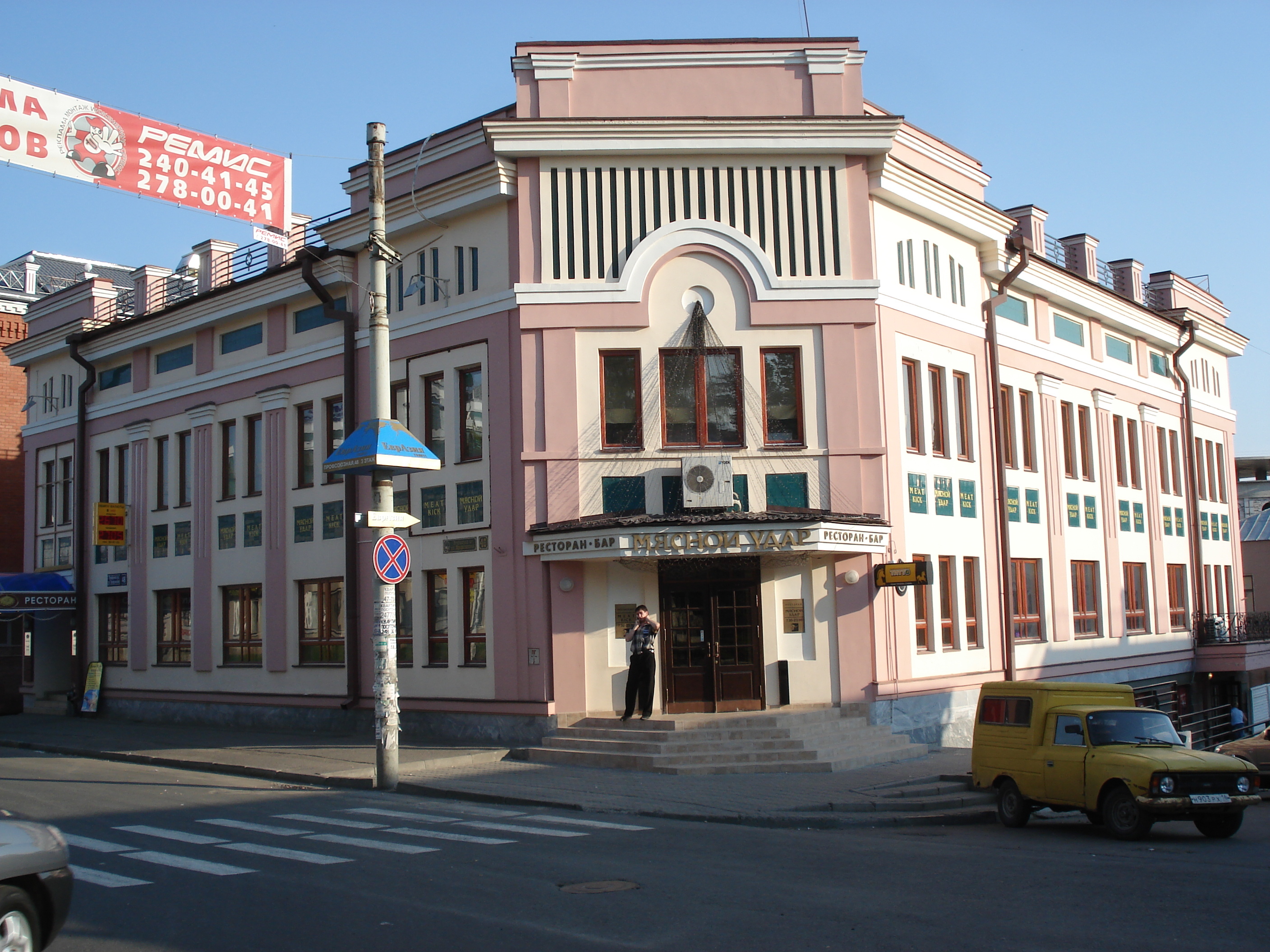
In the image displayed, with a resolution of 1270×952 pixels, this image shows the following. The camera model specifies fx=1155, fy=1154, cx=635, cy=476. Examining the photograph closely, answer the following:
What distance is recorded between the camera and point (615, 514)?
1870cm

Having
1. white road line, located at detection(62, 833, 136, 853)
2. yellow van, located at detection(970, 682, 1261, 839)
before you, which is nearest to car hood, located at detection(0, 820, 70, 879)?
white road line, located at detection(62, 833, 136, 853)

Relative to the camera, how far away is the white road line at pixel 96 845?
10781mm

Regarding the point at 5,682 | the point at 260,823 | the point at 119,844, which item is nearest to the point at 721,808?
the point at 260,823

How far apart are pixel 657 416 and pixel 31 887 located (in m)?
13.5

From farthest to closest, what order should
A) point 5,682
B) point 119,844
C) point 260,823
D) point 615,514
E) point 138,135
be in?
1. point 5,682
2. point 138,135
3. point 615,514
4. point 260,823
5. point 119,844

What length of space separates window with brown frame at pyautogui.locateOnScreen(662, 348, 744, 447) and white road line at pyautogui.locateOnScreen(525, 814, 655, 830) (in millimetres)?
7633

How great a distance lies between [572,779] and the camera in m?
15.9

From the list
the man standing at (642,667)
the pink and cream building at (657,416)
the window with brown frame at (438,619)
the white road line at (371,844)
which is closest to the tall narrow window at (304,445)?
the pink and cream building at (657,416)

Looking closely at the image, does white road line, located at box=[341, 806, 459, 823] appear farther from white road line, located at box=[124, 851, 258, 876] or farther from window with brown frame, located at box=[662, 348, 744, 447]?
window with brown frame, located at box=[662, 348, 744, 447]

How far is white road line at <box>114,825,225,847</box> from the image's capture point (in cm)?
1125

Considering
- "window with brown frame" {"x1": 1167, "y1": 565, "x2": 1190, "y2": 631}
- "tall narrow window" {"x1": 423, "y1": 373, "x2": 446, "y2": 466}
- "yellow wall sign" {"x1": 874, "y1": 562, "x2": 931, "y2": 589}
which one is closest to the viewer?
"yellow wall sign" {"x1": 874, "y1": 562, "x2": 931, "y2": 589}

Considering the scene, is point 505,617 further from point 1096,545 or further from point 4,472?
point 4,472

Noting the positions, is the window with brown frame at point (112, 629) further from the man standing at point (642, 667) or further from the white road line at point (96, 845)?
the white road line at point (96, 845)

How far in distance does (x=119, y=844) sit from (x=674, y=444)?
10.5m
